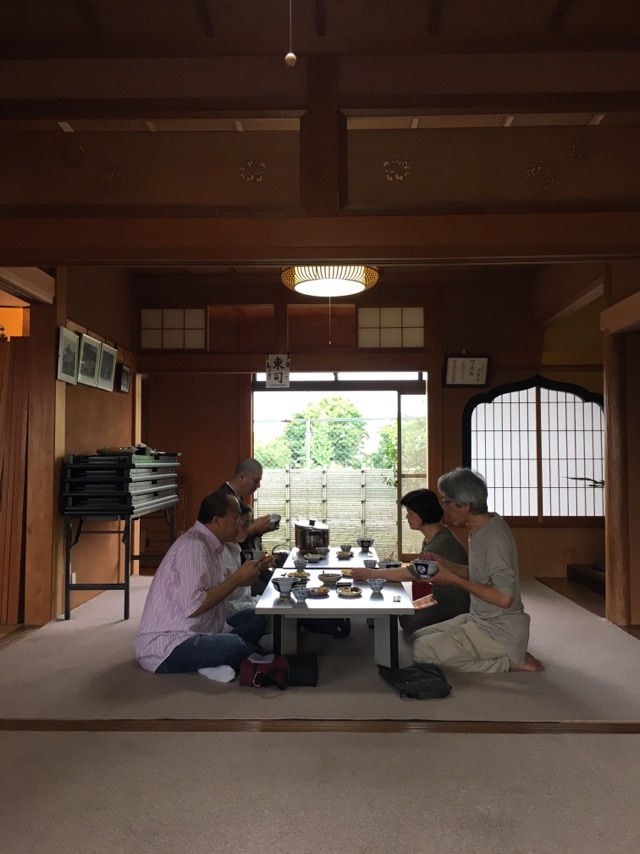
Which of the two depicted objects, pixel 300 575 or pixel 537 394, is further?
pixel 537 394

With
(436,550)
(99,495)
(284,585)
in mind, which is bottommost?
(284,585)

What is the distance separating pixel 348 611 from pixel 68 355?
308 cm

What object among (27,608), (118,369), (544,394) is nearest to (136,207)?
(27,608)

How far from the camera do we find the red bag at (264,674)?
10.4 ft

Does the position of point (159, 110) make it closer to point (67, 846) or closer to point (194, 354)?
point (67, 846)

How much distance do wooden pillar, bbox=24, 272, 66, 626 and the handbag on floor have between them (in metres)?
2.13

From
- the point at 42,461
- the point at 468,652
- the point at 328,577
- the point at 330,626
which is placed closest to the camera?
the point at 468,652

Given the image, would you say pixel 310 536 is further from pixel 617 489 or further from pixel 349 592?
pixel 617 489

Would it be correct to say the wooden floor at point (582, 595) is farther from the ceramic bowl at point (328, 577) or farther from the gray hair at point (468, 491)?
the ceramic bowl at point (328, 577)

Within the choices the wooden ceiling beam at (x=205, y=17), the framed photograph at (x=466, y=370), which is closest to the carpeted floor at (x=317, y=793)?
the wooden ceiling beam at (x=205, y=17)

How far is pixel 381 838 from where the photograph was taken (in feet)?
6.28

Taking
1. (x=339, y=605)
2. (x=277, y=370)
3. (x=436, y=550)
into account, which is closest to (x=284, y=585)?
(x=339, y=605)

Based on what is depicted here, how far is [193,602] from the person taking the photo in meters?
3.33

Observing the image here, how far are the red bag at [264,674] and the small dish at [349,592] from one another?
496 millimetres
